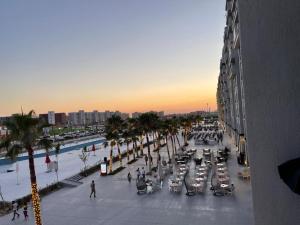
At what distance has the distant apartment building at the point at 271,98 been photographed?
6.66 metres

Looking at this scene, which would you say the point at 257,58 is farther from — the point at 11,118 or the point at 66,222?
the point at 66,222

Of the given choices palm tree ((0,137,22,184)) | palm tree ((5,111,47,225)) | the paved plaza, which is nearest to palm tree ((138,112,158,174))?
the paved plaza

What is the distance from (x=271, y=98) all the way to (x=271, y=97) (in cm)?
2

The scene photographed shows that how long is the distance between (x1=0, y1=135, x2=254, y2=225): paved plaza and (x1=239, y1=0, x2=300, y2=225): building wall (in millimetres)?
11500

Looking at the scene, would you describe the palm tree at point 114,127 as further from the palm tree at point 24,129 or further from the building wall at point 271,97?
the building wall at point 271,97

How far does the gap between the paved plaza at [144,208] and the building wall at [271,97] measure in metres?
11.5

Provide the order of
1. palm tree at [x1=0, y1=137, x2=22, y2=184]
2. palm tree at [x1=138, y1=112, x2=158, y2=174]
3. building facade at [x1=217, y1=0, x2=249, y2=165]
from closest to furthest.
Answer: palm tree at [x1=0, y1=137, x2=22, y2=184]
building facade at [x1=217, y1=0, x2=249, y2=165]
palm tree at [x1=138, y1=112, x2=158, y2=174]

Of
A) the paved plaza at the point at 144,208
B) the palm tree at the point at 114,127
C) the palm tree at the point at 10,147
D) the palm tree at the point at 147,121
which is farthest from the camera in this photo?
the palm tree at the point at 147,121

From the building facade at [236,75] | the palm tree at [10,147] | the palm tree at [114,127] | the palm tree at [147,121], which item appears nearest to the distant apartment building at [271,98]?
the palm tree at [10,147]

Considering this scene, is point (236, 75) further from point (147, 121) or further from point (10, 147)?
point (10, 147)

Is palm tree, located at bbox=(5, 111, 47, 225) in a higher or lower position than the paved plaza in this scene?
higher

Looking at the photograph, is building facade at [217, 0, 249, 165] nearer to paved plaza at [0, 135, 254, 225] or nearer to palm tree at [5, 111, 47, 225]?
paved plaza at [0, 135, 254, 225]

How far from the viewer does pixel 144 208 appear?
2178 centimetres

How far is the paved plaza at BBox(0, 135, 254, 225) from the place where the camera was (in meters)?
18.9
